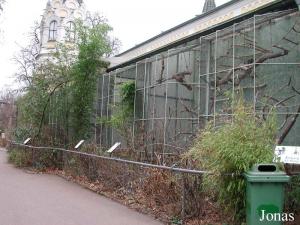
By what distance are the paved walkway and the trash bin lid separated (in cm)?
289

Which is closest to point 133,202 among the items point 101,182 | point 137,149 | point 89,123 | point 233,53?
point 101,182

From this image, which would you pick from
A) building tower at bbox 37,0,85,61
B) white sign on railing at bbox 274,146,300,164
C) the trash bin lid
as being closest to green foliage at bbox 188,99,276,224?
white sign on railing at bbox 274,146,300,164

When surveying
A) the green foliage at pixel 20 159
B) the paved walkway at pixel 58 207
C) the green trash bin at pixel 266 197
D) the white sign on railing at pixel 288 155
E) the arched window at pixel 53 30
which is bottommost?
the paved walkway at pixel 58 207

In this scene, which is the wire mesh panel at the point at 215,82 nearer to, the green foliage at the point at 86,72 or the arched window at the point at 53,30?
the green foliage at the point at 86,72

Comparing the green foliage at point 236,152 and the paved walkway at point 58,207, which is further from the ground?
the green foliage at point 236,152

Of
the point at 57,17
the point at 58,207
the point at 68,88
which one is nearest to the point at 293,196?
the point at 58,207

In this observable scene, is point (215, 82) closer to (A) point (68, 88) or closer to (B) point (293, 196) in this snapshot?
(B) point (293, 196)

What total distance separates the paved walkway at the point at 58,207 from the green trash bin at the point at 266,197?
289 centimetres

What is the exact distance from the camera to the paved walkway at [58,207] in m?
8.88

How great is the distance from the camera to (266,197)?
20.5 feet

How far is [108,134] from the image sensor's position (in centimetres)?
2208

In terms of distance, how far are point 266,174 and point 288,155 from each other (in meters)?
0.96

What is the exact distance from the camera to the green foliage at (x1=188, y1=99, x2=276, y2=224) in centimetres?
707

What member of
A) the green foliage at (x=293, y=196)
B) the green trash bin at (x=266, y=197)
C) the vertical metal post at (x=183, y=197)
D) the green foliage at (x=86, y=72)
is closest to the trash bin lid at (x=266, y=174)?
the green trash bin at (x=266, y=197)
